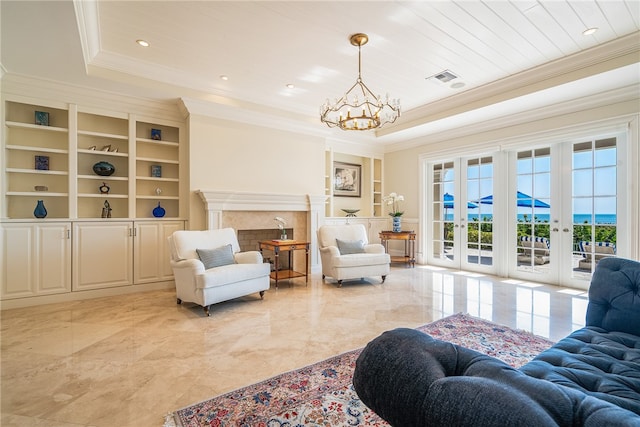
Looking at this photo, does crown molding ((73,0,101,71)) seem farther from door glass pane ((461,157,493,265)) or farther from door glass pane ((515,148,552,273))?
door glass pane ((515,148,552,273))

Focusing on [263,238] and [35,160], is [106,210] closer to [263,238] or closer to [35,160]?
[35,160]

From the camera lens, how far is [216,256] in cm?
385

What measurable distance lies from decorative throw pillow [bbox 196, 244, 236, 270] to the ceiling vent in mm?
3575

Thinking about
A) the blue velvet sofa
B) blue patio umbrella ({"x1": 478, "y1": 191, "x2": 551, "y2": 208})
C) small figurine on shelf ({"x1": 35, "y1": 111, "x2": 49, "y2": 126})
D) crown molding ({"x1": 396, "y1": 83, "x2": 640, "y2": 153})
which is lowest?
the blue velvet sofa

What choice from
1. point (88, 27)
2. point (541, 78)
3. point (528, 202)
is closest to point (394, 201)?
point (528, 202)

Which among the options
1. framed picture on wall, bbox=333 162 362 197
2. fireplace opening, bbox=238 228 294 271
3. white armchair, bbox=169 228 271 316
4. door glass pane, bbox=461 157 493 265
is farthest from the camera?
framed picture on wall, bbox=333 162 362 197

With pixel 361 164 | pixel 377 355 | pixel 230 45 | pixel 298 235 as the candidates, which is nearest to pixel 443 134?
pixel 361 164

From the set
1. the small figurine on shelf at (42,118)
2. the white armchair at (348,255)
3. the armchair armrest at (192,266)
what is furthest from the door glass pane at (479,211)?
the small figurine on shelf at (42,118)

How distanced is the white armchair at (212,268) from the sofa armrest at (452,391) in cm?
298

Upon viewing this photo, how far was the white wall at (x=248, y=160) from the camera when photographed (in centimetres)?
465

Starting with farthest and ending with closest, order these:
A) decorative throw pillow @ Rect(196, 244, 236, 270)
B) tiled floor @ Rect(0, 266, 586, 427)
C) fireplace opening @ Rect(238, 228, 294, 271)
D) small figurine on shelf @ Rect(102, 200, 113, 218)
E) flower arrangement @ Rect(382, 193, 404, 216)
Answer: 1. flower arrangement @ Rect(382, 193, 404, 216)
2. fireplace opening @ Rect(238, 228, 294, 271)
3. small figurine on shelf @ Rect(102, 200, 113, 218)
4. decorative throw pillow @ Rect(196, 244, 236, 270)
5. tiled floor @ Rect(0, 266, 586, 427)

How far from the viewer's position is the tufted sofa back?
1814 millimetres

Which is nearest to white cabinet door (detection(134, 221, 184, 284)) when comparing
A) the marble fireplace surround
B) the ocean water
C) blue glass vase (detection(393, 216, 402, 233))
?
the marble fireplace surround

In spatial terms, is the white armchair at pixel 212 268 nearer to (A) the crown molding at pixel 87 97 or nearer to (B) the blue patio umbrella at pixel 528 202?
(A) the crown molding at pixel 87 97
